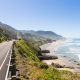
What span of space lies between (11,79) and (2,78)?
2.01 m

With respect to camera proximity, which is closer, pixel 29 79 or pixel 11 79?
pixel 11 79

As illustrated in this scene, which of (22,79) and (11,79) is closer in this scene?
(11,79)

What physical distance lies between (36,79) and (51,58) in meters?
72.9

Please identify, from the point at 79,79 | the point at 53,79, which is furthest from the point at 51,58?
the point at 53,79

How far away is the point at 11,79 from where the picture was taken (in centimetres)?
1378

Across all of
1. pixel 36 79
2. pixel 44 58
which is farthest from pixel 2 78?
pixel 44 58

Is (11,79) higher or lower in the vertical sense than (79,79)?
higher

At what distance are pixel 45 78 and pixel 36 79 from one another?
73 centimetres

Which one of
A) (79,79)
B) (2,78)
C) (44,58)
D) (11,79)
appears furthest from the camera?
(44,58)

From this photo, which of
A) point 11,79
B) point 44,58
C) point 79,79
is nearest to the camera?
point 11,79

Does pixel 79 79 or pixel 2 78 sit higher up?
pixel 2 78

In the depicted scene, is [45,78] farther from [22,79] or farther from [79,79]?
[79,79]

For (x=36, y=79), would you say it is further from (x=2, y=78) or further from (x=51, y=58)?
(x=51, y=58)

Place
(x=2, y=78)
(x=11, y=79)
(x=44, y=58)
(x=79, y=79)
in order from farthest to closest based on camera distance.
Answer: (x=44, y=58)
(x=79, y=79)
(x=2, y=78)
(x=11, y=79)
